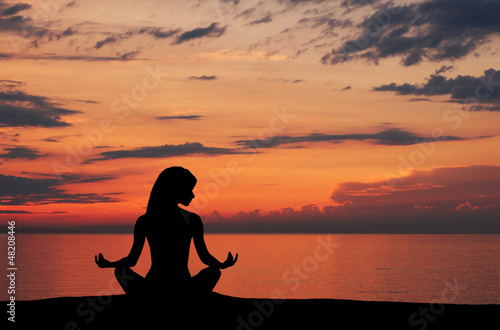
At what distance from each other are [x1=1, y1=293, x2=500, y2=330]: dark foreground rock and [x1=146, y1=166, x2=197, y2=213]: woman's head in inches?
59.9

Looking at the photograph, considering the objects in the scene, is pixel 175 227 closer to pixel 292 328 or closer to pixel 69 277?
pixel 292 328

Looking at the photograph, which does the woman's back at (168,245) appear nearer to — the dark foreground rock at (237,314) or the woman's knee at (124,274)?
the woman's knee at (124,274)

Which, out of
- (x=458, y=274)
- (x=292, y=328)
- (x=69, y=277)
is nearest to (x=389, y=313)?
(x=292, y=328)

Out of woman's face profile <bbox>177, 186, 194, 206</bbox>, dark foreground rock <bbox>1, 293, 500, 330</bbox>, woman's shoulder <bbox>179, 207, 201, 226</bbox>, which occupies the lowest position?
dark foreground rock <bbox>1, 293, 500, 330</bbox>

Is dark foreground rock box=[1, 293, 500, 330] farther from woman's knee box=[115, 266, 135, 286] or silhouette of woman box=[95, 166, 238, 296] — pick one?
woman's knee box=[115, 266, 135, 286]

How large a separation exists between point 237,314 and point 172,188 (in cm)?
260

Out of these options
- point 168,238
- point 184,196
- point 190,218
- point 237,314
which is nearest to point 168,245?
point 168,238

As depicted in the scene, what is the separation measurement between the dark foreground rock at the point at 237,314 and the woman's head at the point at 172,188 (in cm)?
152

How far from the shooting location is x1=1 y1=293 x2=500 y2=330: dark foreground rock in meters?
9.70

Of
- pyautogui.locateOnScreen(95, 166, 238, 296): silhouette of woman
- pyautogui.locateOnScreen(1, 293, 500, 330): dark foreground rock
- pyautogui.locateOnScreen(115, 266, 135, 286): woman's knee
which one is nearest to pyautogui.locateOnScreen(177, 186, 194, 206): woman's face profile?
pyautogui.locateOnScreen(95, 166, 238, 296): silhouette of woman

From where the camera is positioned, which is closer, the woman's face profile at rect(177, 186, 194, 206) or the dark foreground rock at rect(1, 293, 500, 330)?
the woman's face profile at rect(177, 186, 194, 206)

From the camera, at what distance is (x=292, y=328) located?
33.9 feet

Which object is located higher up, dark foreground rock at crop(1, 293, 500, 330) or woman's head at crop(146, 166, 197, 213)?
woman's head at crop(146, 166, 197, 213)

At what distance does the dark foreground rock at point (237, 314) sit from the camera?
970 cm
